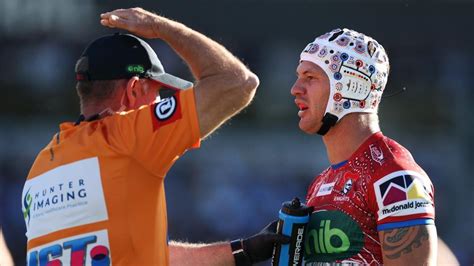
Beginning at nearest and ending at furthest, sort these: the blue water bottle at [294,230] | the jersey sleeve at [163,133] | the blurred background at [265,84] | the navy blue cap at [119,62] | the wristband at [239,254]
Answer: the jersey sleeve at [163,133], the navy blue cap at [119,62], the blue water bottle at [294,230], the wristband at [239,254], the blurred background at [265,84]

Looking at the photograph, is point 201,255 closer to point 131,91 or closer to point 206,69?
point 131,91

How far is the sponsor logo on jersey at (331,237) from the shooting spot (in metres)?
4.66

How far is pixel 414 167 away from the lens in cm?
461

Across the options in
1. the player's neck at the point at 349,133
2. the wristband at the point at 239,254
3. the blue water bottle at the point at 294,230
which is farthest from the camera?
the wristband at the point at 239,254

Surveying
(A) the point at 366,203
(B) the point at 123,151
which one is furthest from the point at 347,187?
(B) the point at 123,151

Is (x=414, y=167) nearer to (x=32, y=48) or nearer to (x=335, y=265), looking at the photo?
(x=335, y=265)

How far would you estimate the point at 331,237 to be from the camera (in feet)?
15.6

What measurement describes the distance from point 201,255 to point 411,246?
1.41 metres

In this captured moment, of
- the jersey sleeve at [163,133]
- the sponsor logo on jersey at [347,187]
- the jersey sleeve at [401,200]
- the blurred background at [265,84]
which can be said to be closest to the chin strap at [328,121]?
the sponsor logo on jersey at [347,187]

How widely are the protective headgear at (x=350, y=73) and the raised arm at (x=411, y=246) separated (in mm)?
804

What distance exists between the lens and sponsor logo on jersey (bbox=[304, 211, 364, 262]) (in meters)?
4.66

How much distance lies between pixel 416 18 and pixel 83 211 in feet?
37.2

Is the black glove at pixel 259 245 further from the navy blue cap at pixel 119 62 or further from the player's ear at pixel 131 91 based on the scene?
the player's ear at pixel 131 91

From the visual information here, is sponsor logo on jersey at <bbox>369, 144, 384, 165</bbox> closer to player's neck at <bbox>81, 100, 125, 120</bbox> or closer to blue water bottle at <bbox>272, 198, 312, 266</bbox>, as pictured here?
blue water bottle at <bbox>272, 198, 312, 266</bbox>
